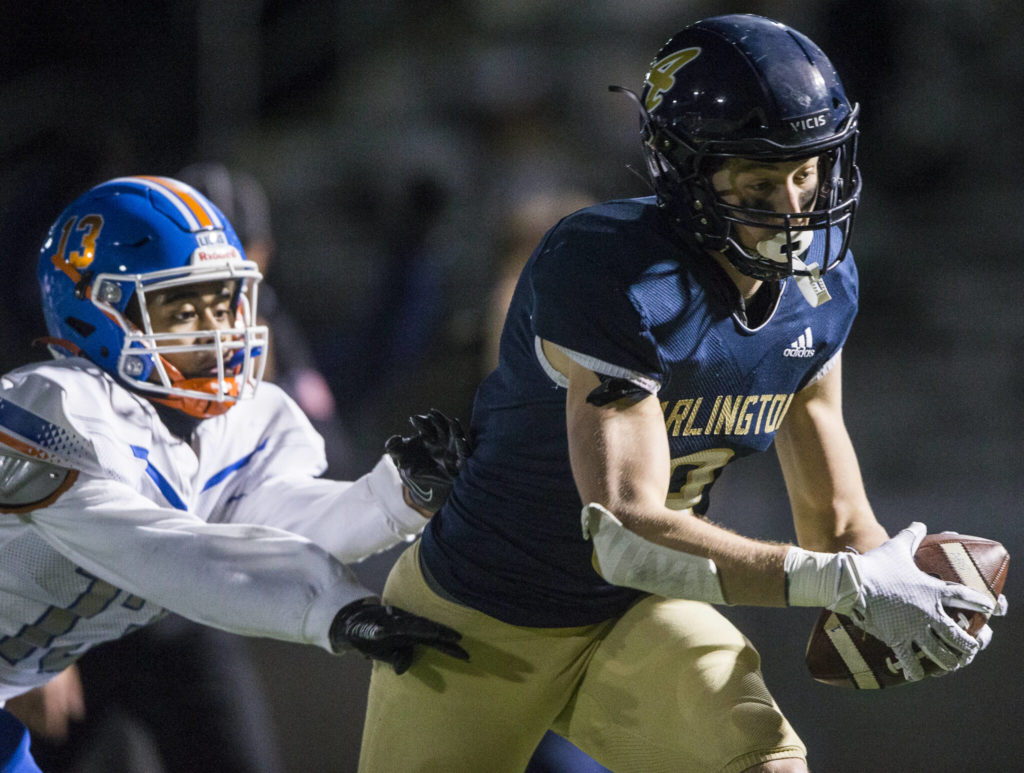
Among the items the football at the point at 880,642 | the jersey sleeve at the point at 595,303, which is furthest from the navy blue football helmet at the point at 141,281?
the football at the point at 880,642

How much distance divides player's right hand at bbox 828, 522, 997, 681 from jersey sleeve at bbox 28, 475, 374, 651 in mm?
676

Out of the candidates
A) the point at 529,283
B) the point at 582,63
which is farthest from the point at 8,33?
the point at 529,283

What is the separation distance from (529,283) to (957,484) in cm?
376

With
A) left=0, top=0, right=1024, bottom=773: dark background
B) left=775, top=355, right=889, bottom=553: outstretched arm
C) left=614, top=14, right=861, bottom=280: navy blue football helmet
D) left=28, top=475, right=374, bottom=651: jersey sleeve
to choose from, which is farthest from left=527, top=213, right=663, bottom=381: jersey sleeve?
left=0, top=0, right=1024, bottom=773: dark background

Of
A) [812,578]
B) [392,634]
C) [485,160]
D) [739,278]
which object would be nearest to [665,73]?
[739,278]

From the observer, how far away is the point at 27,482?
1.81 meters

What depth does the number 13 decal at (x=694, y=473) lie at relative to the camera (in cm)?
162

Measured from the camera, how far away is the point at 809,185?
1.60 meters

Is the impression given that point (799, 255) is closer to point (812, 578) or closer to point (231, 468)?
point (812, 578)

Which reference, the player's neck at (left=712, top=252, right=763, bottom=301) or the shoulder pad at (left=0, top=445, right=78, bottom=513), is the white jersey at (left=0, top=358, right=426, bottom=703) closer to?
the shoulder pad at (left=0, top=445, right=78, bottom=513)

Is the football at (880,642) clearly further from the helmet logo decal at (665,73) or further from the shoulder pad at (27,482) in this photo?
the shoulder pad at (27,482)

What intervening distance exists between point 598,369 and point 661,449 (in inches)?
4.6

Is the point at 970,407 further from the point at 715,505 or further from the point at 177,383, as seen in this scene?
the point at 177,383

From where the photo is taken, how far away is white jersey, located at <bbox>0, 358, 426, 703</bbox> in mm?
1767
